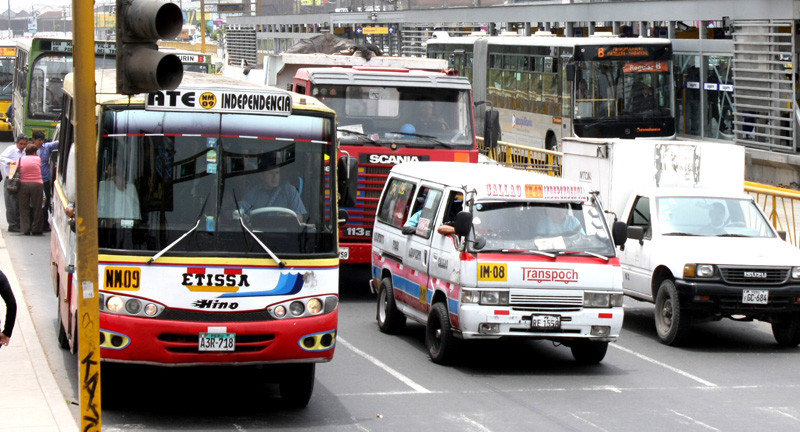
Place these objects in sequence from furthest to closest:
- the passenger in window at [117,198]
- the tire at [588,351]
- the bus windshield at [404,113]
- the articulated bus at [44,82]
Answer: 1. the articulated bus at [44,82]
2. the bus windshield at [404,113]
3. the tire at [588,351]
4. the passenger in window at [117,198]

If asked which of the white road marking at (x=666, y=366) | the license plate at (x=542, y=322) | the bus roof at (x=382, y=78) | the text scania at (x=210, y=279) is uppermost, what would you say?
the bus roof at (x=382, y=78)

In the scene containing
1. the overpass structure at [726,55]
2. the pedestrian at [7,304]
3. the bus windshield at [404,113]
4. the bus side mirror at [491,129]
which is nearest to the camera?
the pedestrian at [7,304]

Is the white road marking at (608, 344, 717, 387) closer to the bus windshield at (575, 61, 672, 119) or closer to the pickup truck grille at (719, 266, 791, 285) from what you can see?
the pickup truck grille at (719, 266, 791, 285)

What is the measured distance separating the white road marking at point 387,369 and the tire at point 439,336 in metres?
0.55

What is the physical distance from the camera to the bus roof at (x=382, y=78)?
1702cm

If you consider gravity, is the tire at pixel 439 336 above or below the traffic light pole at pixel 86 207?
below

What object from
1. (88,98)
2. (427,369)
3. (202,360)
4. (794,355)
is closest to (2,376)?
(202,360)

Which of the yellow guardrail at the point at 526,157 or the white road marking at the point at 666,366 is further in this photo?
the yellow guardrail at the point at 526,157

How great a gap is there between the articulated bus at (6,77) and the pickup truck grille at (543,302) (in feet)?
121

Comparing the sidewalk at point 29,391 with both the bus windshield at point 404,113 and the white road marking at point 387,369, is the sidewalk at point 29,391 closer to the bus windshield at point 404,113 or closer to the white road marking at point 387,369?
the white road marking at point 387,369

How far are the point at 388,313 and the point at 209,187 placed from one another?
4.87 meters

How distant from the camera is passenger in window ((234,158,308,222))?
980 centimetres

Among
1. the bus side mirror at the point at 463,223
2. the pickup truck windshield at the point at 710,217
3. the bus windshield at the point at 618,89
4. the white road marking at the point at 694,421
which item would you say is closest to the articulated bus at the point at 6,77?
the bus windshield at the point at 618,89

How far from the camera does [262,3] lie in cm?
7519
